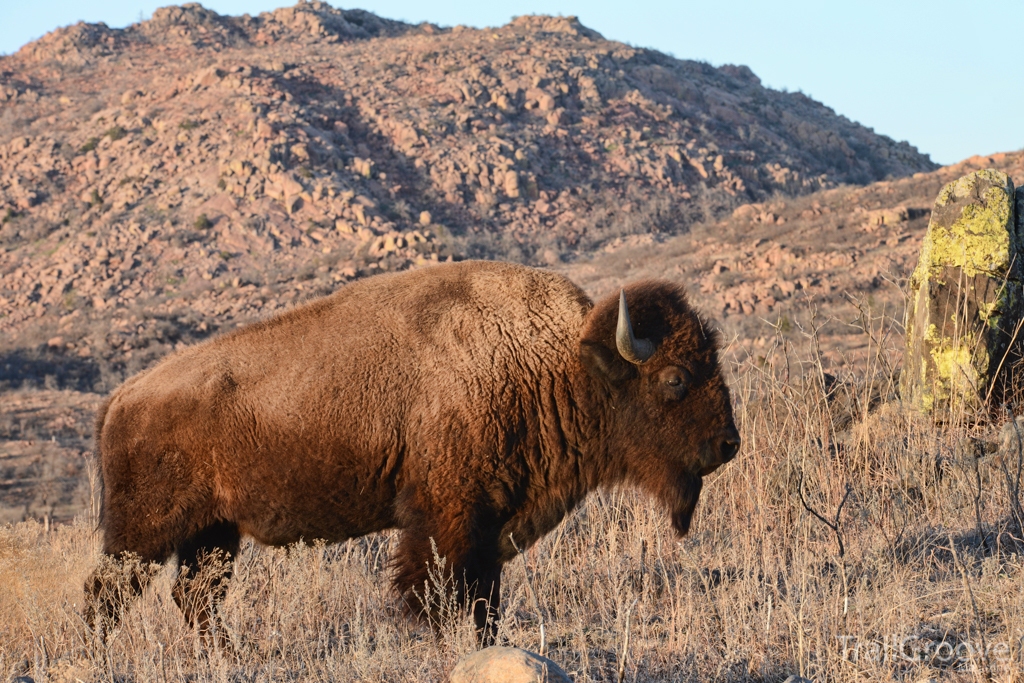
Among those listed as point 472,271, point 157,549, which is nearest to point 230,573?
point 157,549

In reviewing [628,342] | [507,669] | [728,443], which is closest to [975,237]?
[728,443]

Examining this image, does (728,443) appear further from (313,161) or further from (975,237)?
(313,161)

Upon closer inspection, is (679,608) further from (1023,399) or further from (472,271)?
(1023,399)

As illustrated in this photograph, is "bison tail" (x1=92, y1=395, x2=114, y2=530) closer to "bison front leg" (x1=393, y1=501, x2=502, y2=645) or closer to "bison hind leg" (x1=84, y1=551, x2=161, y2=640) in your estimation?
"bison hind leg" (x1=84, y1=551, x2=161, y2=640)

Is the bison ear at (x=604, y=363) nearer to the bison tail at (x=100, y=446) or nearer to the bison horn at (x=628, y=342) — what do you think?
the bison horn at (x=628, y=342)

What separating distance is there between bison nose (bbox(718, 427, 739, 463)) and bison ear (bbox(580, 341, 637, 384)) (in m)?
0.64

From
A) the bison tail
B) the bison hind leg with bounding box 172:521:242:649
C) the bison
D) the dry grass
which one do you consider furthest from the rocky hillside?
the bison

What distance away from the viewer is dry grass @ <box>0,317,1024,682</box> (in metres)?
4.18

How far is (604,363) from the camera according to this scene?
5.26 m

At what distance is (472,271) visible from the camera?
18.3ft

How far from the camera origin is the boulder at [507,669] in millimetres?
3258

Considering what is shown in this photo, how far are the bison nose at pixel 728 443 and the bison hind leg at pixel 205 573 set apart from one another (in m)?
2.82

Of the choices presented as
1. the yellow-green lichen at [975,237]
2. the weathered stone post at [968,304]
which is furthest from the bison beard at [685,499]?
the yellow-green lichen at [975,237]

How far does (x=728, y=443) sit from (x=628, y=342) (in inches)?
32.9
